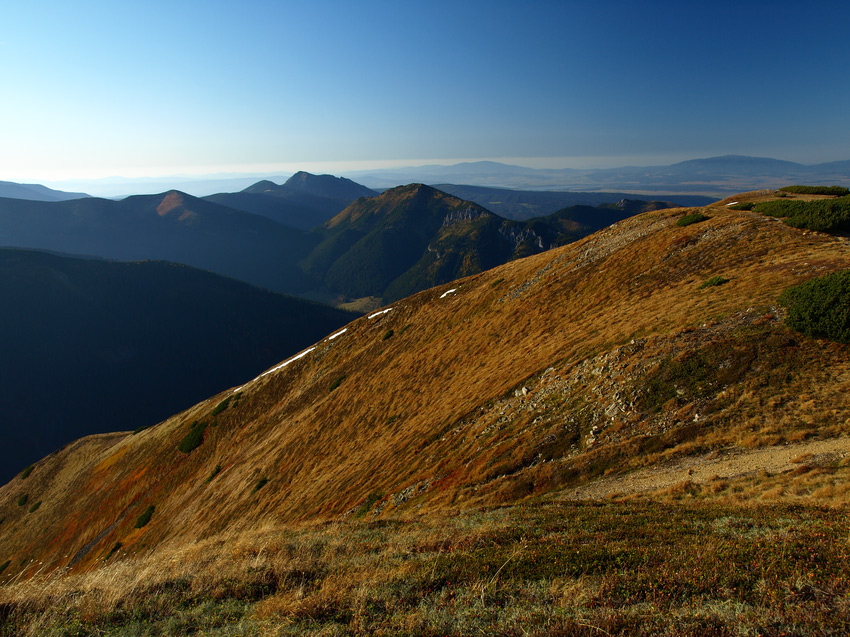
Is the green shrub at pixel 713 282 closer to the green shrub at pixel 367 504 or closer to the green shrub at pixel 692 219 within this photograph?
the green shrub at pixel 692 219

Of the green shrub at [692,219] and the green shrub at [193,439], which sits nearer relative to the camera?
the green shrub at [692,219]

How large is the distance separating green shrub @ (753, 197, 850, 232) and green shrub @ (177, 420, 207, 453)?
62.7m

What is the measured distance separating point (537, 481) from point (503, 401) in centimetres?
692

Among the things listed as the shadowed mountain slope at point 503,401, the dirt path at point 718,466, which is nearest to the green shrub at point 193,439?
the shadowed mountain slope at point 503,401

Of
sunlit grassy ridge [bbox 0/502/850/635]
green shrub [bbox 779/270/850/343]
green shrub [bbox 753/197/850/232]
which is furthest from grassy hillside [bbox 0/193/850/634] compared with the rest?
green shrub [bbox 753/197/850/232]

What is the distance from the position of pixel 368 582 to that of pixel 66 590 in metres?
7.24

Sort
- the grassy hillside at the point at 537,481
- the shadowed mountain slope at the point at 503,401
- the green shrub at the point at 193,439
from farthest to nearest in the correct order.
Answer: the green shrub at the point at 193,439 → the shadowed mountain slope at the point at 503,401 → the grassy hillside at the point at 537,481

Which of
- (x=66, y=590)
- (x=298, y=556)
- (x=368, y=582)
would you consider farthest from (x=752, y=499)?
(x=66, y=590)

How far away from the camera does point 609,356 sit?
21000 millimetres

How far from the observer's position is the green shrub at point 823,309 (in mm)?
15320

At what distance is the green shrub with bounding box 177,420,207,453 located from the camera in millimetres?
46156

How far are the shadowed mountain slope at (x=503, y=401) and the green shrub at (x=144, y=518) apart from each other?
81 cm

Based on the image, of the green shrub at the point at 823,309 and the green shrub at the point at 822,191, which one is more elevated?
the green shrub at the point at 822,191

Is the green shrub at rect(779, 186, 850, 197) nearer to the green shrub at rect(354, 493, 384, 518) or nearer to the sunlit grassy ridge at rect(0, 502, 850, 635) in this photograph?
the sunlit grassy ridge at rect(0, 502, 850, 635)
